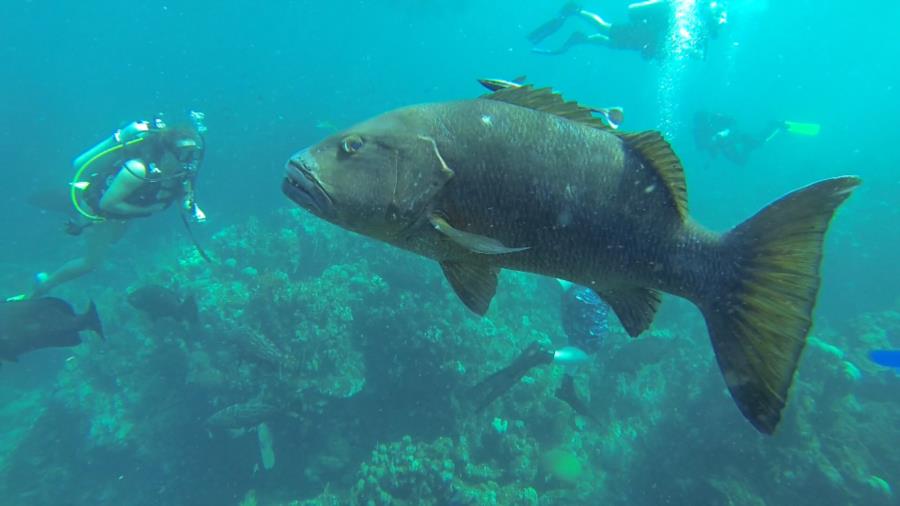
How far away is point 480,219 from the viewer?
168 cm

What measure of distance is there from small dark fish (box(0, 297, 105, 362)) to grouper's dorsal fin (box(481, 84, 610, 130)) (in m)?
10.6

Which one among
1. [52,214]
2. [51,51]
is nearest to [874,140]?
[52,214]

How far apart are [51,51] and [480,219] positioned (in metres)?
134

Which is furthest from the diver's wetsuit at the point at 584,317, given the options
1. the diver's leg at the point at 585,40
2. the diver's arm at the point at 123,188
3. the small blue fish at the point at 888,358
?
the diver's leg at the point at 585,40

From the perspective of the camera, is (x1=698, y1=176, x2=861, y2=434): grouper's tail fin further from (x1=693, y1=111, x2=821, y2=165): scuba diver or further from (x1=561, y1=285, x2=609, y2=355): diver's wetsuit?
(x1=693, y1=111, x2=821, y2=165): scuba diver

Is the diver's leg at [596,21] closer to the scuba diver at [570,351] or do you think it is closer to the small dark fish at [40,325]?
the scuba diver at [570,351]

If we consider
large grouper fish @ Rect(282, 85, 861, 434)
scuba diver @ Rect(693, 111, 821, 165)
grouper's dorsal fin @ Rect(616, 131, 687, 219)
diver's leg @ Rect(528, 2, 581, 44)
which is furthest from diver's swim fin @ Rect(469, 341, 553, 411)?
scuba diver @ Rect(693, 111, 821, 165)

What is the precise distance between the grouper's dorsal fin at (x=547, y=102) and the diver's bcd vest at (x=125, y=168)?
29.5ft

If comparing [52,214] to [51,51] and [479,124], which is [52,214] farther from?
[51,51]

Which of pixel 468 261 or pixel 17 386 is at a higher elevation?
pixel 468 261

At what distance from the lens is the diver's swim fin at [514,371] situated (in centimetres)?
832

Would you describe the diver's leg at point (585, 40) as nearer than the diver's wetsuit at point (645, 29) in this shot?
No

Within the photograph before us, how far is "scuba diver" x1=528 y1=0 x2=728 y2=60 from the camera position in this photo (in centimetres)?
1656

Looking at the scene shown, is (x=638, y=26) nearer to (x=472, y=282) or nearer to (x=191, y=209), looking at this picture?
(x=191, y=209)
